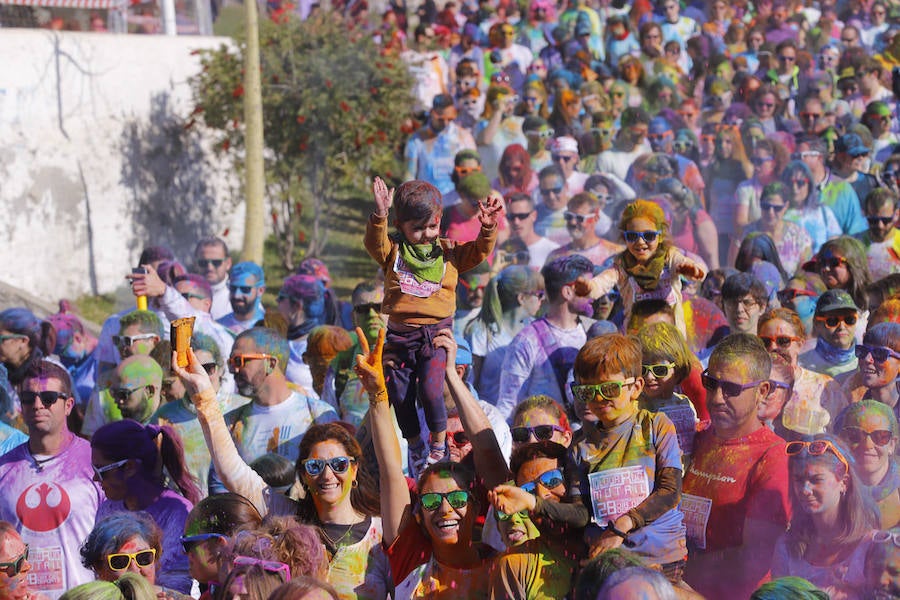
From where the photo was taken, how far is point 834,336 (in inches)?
255

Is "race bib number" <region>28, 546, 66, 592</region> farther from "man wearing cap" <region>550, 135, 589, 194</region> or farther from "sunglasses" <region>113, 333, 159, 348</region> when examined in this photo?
"man wearing cap" <region>550, 135, 589, 194</region>

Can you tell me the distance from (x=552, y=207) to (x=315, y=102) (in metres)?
4.79

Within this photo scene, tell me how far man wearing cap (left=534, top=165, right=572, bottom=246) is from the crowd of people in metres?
0.07

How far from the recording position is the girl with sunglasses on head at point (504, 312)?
25.3 feet

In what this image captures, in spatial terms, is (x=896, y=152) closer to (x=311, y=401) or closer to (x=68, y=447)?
(x=311, y=401)

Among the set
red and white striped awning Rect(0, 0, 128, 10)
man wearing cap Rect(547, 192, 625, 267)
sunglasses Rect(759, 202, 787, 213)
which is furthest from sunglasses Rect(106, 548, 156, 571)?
red and white striped awning Rect(0, 0, 128, 10)

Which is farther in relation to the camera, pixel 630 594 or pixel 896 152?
pixel 896 152

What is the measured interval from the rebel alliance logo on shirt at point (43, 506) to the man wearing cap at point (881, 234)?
18.4 feet

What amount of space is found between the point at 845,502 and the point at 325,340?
3434 millimetres

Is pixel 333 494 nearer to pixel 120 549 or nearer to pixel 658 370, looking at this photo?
pixel 120 549

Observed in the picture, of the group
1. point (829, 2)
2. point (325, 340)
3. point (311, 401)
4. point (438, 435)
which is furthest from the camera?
point (829, 2)

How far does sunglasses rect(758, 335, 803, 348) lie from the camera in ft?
19.8

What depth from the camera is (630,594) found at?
3568mm

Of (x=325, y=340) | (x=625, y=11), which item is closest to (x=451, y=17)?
(x=625, y=11)
